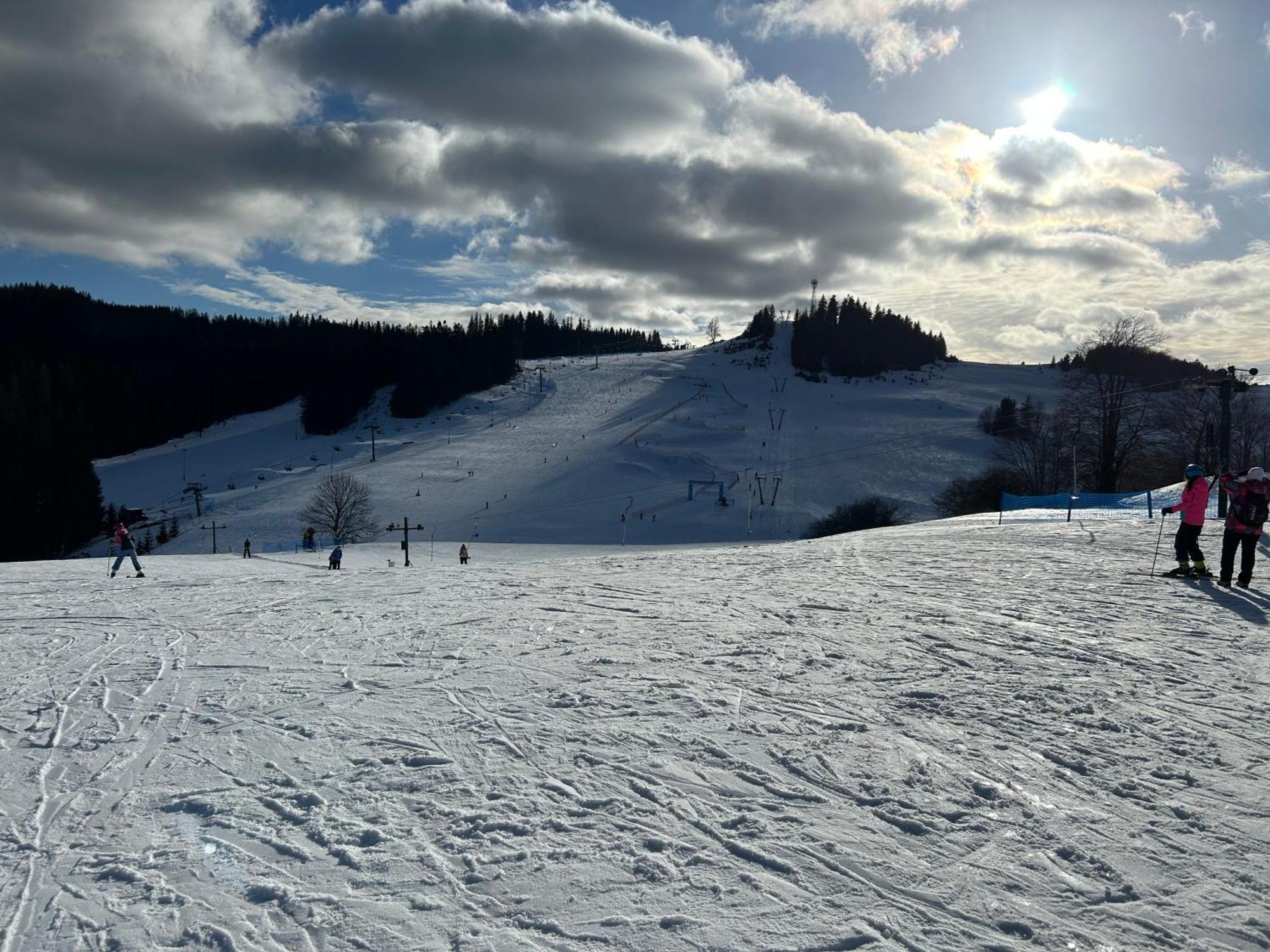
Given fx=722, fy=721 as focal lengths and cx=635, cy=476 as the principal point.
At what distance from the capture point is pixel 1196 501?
42.7ft

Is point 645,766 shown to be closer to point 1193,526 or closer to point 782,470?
point 1193,526

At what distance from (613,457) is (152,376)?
11729 centimetres

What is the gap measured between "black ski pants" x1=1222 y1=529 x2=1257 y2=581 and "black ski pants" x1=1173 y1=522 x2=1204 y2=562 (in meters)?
0.70

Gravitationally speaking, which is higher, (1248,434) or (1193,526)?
(1248,434)

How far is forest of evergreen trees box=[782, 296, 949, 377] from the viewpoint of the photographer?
458 feet

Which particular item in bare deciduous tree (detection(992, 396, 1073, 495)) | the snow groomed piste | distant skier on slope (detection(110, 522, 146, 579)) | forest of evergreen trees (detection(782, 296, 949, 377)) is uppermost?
forest of evergreen trees (detection(782, 296, 949, 377))

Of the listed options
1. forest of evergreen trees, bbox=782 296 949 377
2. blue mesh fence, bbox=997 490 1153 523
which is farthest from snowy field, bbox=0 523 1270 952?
forest of evergreen trees, bbox=782 296 949 377

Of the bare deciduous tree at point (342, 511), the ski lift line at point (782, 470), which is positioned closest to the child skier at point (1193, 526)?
the ski lift line at point (782, 470)

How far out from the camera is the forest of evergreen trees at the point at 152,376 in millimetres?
76438

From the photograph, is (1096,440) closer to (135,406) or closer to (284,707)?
(284,707)

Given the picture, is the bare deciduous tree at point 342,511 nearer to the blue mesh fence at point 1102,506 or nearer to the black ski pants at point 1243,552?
the blue mesh fence at point 1102,506

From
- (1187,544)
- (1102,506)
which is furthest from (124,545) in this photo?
(1102,506)

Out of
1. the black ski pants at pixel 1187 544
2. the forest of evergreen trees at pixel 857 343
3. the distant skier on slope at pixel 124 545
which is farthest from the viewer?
the forest of evergreen trees at pixel 857 343

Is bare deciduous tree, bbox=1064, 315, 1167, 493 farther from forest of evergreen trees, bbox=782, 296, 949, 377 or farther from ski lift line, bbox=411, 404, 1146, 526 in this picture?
forest of evergreen trees, bbox=782, 296, 949, 377
